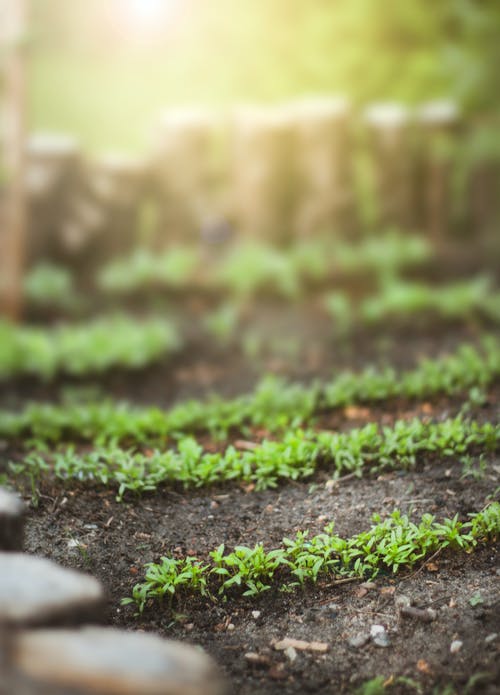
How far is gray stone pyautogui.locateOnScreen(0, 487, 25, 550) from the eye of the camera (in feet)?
6.89

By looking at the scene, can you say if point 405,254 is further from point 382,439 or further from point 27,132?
point 382,439

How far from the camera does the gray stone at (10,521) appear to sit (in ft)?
6.89

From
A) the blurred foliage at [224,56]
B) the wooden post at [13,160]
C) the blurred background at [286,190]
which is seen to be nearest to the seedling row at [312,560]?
the blurred background at [286,190]

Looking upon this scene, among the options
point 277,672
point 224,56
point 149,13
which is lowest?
point 277,672

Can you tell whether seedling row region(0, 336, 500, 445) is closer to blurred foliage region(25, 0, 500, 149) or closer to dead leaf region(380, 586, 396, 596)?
dead leaf region(380, 586, 396, 596)

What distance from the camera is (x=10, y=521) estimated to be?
212 centimetres

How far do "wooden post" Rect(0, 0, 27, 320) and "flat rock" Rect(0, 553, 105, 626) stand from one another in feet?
15.2

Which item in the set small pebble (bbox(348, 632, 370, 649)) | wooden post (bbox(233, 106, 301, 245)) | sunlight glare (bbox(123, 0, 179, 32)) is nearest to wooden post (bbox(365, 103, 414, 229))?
wooden post (bbox(233, 106, 301, 245))

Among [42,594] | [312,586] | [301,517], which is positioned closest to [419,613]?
[312,586]

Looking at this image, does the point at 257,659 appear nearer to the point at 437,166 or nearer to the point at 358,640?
the point at 358,640

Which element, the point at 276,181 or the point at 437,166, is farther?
the point at 437,166

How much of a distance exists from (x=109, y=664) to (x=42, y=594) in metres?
0.30

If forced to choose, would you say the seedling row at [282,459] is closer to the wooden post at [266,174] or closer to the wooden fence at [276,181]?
the wooden fence at [276,181]

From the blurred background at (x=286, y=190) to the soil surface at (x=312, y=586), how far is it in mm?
2408
